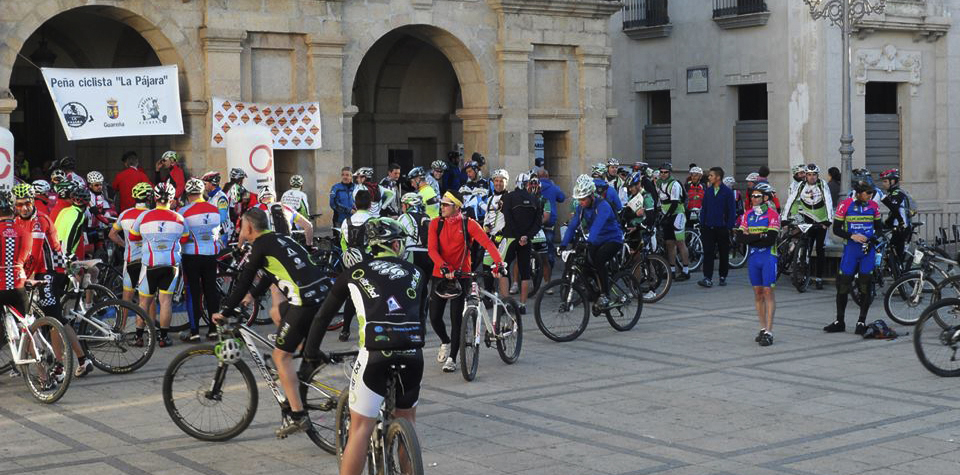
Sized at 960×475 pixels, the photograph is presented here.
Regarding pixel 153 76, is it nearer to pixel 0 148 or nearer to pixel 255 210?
pixel 0 148

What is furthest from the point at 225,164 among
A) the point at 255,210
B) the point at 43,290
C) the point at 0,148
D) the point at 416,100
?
the point at 255,210

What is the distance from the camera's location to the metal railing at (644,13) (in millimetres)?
30391

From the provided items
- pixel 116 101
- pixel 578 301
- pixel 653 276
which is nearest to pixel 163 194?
pixel 578 301

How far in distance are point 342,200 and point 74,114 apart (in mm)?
3871

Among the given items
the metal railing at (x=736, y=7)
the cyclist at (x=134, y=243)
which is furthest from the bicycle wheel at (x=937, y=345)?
the metal railing at (x=736, y=7)

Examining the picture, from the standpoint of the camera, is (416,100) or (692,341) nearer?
(692,341)

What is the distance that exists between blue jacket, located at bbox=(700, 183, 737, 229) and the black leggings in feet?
25.8

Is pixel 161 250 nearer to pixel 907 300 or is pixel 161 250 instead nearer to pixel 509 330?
pixel 509 330

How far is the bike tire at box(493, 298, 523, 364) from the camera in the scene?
42.2 ft

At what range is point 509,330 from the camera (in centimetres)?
1294

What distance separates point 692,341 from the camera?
570 inches

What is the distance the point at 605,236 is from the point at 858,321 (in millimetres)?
2854

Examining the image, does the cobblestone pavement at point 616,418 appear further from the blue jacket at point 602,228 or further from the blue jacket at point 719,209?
the blue jacket at point 719,209

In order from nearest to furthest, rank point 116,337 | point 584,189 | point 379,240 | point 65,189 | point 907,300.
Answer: point 379,240 < point 116,337 < point 65,189 < point 584,189 < point 907,300
